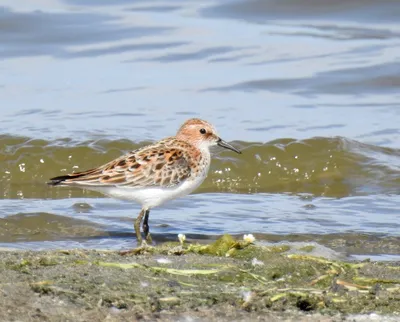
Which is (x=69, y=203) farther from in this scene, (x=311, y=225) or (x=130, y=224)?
(x=311, y=225)

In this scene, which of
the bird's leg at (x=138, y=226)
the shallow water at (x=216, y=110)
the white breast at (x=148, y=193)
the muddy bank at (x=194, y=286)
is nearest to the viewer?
the muddy bank at (x=194, y=286)

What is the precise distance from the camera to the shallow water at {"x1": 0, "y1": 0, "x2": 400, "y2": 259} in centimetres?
836

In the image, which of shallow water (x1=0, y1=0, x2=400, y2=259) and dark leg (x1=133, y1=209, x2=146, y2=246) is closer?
dark leg (x1=133, y1=209, x2=146, y2=246)

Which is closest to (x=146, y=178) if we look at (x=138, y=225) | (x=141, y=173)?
(x=141, y=173)

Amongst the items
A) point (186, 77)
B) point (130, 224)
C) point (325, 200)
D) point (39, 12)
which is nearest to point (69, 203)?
point (130, 224)

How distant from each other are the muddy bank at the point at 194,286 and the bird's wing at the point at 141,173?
2057mm

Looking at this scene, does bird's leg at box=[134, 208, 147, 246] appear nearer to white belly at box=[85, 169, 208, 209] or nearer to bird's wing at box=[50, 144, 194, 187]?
white belly at box=[85, 169, 208, 209]

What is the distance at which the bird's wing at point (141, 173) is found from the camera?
Result: 7.63 meters

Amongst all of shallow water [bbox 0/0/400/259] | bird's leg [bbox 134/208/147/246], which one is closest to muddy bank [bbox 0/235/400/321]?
bird's leg [bbox 134/208/147/246]

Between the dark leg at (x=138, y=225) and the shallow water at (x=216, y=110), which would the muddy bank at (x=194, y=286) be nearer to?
the dark leg at (x=138, y=225)

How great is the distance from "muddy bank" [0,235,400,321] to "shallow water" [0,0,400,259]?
6.82 ft

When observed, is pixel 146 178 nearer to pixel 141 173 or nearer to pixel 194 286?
pixel 141 173

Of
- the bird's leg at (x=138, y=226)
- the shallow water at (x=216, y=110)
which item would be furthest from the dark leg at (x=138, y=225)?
the shallow water at (x=216, y=110)

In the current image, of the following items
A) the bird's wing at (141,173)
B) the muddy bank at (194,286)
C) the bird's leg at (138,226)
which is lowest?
the bird's leg at (138,226)
